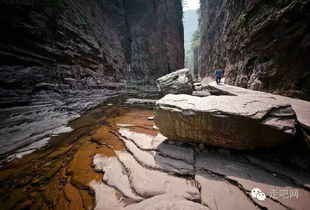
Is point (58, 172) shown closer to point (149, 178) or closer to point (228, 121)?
point (149, 178)

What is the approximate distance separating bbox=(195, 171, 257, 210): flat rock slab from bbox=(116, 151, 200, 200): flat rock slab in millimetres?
130

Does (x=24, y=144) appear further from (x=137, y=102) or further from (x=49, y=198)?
(x=137, y=102)

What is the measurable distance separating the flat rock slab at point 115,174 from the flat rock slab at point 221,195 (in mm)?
928

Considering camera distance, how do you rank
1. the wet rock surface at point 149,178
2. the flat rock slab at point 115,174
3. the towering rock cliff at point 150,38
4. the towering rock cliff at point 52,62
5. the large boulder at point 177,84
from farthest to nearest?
the towering rock cliff at point 150,38, the large boulder at point 177,84, the towering rock cliff at point 52,62, the flat rock slab at point 115,174, the wet rock surface at point 149,178

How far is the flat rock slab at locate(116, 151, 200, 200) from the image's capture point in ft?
6.38

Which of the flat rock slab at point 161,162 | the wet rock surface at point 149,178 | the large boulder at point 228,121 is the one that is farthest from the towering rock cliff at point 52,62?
the large boulder at point 228,121

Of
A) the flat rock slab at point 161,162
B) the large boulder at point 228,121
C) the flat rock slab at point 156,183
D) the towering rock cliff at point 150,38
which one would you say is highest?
the towering rock cliff at point 150,38

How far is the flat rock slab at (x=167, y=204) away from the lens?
1.61 metres

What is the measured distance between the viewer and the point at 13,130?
4.05 metres

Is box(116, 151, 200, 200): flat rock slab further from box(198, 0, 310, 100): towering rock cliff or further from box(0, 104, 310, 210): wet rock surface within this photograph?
box(198, 0, 310, 100): towering rock cliff

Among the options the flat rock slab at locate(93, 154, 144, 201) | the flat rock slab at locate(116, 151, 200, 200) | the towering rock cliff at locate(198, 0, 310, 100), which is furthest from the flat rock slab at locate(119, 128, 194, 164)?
the towering rock cliff at locate(198, 0, 310, 100)

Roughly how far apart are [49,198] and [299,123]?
4.13 m

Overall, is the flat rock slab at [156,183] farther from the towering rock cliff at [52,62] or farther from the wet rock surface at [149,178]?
the towering rock cliff at [52,62]

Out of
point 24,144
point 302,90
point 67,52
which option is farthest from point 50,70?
point 302,90
